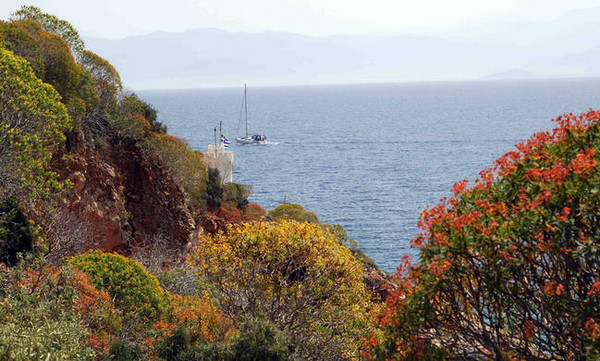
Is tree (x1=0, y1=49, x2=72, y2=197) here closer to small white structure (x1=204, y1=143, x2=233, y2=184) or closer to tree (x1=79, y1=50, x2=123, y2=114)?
tree (x1=79, y1=50, x2=123, y2=114)

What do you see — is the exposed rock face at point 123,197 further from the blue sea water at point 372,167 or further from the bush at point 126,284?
the blue sea water at point 372,167

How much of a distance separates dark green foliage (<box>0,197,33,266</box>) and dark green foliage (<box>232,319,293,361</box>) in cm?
935

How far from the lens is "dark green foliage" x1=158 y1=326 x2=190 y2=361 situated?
15438mm

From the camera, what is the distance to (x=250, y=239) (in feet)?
60.6

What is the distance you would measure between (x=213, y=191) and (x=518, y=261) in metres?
38.2

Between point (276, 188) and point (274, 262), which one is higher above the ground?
point (274, 262)

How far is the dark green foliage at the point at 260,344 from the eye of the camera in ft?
46.0

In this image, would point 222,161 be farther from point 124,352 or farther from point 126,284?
point 124,352

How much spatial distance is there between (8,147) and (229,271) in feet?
29.4

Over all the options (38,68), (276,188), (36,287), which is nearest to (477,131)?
(276,188)

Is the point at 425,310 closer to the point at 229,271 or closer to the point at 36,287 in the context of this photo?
the point at 229,271

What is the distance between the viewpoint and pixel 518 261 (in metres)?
10.0

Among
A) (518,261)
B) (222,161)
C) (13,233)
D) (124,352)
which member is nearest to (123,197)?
(13,233)

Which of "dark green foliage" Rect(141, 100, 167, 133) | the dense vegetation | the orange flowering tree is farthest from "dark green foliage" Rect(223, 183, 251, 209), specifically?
the orange flowering tree
